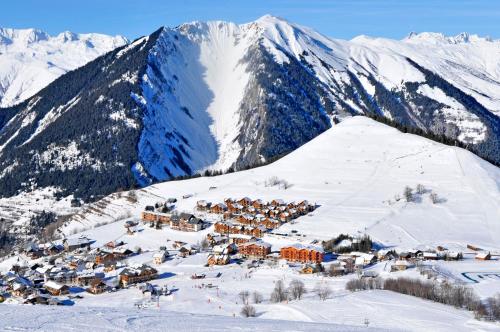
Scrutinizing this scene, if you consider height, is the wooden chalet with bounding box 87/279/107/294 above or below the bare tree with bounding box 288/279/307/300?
below

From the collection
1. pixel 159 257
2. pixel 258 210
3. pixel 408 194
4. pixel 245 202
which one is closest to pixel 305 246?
pixel 159 257

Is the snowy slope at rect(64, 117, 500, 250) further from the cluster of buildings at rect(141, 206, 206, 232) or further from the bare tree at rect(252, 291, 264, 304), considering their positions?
the bare tree at rect(252, 291, 264, 304)

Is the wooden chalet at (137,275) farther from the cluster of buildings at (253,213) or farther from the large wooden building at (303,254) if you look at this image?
the cluster of buildings at (253,213)

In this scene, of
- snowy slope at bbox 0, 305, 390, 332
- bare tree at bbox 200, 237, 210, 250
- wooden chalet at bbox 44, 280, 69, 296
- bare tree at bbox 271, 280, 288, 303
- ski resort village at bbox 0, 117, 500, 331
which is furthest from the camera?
bare tree at bbox 200, 237, 210, 250

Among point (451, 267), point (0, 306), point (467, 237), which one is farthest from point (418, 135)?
point (0, 306)

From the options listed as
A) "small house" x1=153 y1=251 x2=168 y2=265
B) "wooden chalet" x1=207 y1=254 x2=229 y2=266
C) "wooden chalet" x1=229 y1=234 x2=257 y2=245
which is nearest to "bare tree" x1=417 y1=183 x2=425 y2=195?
"wooden chalet" x1=229 y1=234 x2=257 y2=245

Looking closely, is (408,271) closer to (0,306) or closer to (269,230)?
(269,230)
